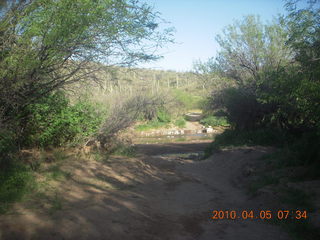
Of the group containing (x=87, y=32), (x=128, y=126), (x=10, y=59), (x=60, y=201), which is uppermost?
(x=87, y=32)

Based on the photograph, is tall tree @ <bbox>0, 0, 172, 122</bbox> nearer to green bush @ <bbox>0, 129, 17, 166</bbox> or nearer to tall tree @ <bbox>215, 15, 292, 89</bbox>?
green bush @ <bbox>0, 129, 17, 166</bbox>

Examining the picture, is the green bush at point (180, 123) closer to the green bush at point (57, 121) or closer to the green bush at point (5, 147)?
the green bush at point (57, 121)

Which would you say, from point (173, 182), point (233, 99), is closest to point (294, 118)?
point (233, 99)

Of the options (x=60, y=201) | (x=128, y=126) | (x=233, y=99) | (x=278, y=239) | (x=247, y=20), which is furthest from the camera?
(x=247, y=20)

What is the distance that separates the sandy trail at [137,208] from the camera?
15.8 ft

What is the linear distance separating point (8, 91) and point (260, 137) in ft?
43.3

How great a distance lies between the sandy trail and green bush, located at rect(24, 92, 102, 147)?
1322 mm

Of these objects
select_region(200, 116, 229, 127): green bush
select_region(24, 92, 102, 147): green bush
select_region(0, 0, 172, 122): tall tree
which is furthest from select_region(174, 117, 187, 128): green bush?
select_region(0, 0, 172, 122): tall tree

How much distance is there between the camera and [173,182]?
1031cm

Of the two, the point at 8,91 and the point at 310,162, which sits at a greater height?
the point at 8,91

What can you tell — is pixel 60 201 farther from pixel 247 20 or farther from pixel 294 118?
pixel 247 20
